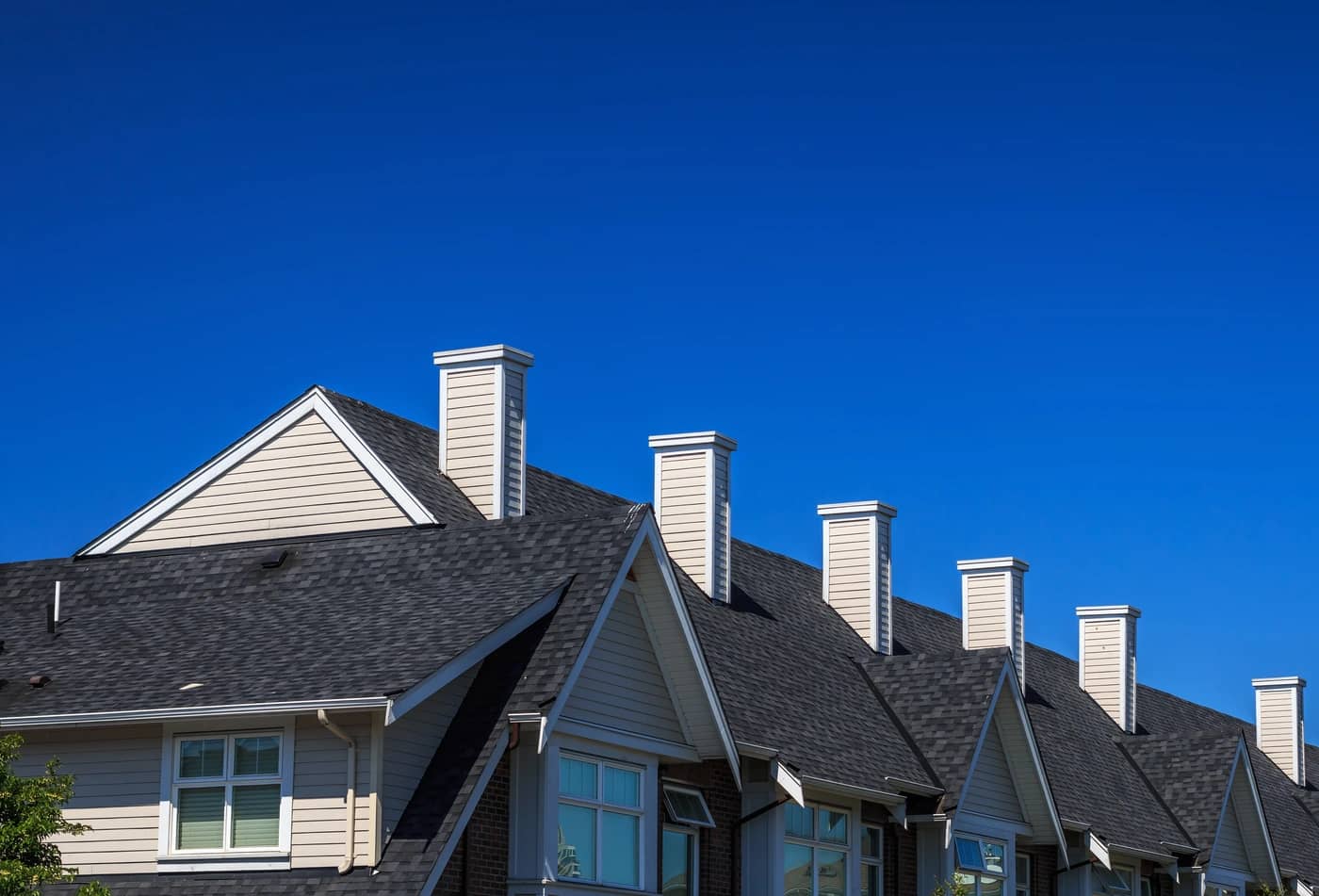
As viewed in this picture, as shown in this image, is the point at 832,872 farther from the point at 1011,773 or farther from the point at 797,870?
the point at 1011,773

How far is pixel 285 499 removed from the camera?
1105 inches

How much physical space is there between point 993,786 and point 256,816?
13.9 metres

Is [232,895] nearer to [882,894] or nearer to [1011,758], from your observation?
[882,894]

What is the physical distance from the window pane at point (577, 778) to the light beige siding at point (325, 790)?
252 cm

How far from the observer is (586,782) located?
74.0 ft

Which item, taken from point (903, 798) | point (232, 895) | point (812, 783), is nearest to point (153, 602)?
point (232, 895)

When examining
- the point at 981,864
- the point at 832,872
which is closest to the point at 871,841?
the point at 832,872

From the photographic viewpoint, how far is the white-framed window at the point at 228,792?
20.8 meters

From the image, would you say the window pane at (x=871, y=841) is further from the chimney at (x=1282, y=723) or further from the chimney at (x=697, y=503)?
the chimney at (x=1282, y=723)

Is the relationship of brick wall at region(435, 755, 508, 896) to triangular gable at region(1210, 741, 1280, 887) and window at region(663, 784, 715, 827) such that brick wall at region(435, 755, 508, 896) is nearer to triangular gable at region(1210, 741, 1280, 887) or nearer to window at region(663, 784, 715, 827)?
window at region(663, 784, 715, 827)

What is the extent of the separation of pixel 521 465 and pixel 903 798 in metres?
7.00

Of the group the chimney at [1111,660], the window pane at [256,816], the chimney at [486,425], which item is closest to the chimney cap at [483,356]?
the chimney at [486,425]

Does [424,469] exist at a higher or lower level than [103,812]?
higher

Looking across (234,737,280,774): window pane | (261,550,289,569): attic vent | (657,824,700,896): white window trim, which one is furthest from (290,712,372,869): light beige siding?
(657,824,700,896): white window trim
